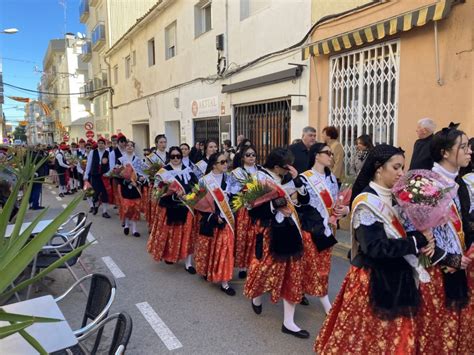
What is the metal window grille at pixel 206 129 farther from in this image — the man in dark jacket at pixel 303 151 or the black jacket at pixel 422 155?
the black jacket at pixel 422 155

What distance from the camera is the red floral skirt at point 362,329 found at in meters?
2.24

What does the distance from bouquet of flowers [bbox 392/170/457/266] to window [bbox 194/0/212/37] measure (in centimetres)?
1165

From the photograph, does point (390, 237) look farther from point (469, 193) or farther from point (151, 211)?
point (151, 211)

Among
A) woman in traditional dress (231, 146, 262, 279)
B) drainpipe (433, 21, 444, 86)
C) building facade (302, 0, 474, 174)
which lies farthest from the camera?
drainpipe (433, 21, 444, 86)

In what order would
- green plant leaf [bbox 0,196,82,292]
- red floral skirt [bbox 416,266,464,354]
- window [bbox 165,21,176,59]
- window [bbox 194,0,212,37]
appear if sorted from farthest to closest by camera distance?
window [bbox 165,21,176,59] → window [bbox 194,0,212,37] → red floral skirt [bbox 416,266,464,354] → green plant leaf [bbox 0,196,82,292]

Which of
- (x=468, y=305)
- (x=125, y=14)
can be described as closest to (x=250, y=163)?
(x=468, y=305)

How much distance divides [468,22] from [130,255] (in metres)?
5.64

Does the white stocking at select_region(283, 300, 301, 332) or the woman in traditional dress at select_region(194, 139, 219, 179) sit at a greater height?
the woman in traditional dress at select_region(194, 139, 219, 179)

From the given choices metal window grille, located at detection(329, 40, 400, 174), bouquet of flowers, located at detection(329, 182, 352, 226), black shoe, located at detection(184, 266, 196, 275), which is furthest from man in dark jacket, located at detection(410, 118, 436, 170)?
black shoe, located at detection(184, 266, 196, 275)

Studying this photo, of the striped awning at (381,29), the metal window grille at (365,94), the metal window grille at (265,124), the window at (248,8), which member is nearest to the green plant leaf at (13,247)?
the striped awning at (381,29)

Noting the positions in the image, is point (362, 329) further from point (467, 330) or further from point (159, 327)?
point (159, 327)

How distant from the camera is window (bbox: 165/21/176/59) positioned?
15.1 meters

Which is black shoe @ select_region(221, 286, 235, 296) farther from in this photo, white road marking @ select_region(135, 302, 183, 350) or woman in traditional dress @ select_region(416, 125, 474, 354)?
woman in traditional dress @ select_region(416, 125, 474, 354)

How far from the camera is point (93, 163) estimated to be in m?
9.12
